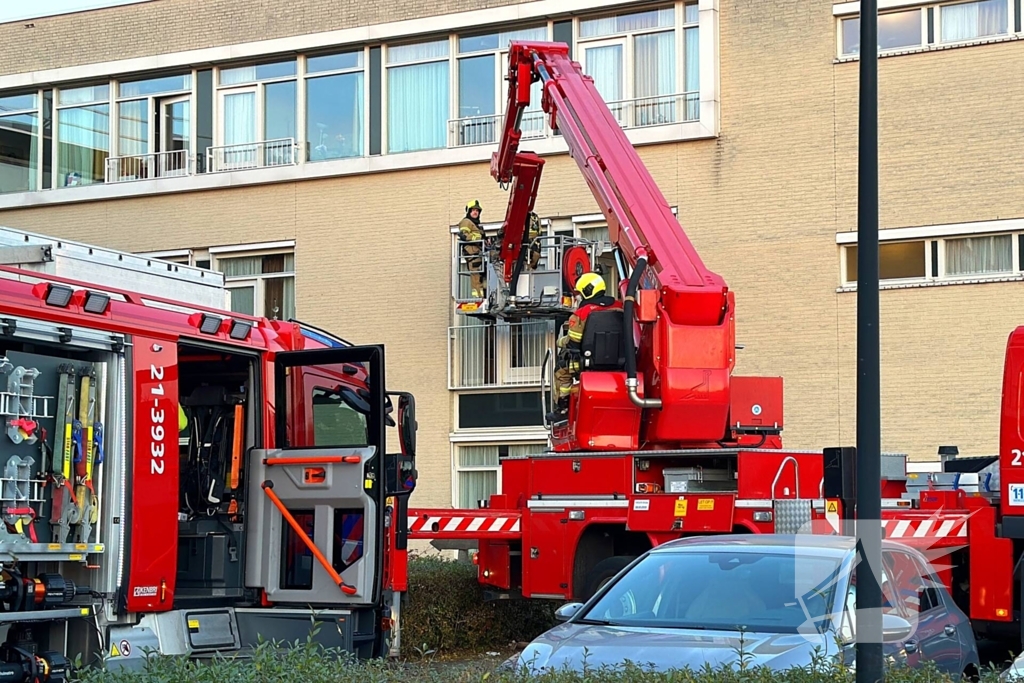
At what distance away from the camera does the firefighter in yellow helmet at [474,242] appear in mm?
23312

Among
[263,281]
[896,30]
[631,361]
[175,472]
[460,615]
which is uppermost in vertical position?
[896,30]

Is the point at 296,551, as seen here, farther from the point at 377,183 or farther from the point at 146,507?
the point at 377,183

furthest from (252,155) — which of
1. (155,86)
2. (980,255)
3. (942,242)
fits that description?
(980,255)

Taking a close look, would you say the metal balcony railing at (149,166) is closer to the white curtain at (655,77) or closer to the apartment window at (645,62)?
the apartment window at (645,62)

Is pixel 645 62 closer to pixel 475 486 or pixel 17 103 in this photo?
pixel 475 486

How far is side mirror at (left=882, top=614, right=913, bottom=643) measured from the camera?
807 cm

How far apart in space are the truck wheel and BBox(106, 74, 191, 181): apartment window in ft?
52.2

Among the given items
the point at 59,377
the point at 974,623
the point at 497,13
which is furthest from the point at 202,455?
the point at 497,13

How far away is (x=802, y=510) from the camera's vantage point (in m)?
12.8

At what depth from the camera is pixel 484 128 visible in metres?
25.2

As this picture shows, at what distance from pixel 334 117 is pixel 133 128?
423 cm

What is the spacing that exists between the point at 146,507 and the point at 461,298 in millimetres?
14880

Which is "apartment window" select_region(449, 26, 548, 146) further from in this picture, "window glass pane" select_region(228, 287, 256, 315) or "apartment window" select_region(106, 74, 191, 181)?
"apartment window" select_region(106, 74, 191, 181)

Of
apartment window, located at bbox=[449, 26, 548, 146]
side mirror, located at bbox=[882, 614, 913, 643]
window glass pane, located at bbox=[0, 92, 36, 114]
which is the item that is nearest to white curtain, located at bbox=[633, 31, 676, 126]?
apartment window, located at bbox=[449, 26, 548, 146]
